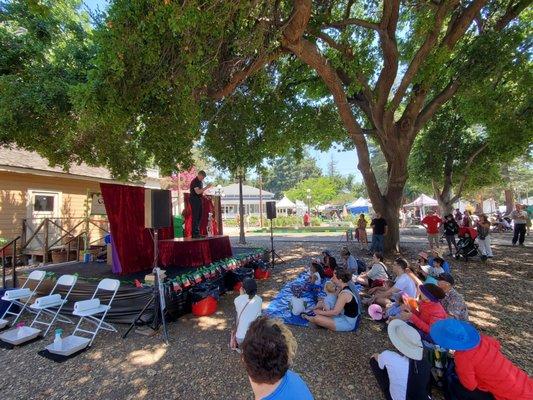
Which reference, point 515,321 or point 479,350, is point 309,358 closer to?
point 479,350

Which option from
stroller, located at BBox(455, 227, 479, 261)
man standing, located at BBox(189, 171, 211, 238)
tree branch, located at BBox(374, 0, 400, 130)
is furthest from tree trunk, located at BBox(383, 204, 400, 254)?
man standing, located at BBox(189, 171, 211, 238)

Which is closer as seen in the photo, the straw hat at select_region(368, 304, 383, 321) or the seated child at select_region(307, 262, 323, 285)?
the straw hat at select_region(368, 304, 383, 321)

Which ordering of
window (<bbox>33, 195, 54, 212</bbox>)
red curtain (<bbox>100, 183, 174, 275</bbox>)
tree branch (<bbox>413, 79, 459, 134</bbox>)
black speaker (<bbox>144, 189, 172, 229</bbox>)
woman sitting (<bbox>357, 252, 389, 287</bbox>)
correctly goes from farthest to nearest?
window (<bbox>33, 195, 54, 212</bbox>), tree branch (<bbox>413, 79, 459, 134</bbox>), woman sitting (<bbox>357, 252, 389, 287</bbox>), red curtain (<bbox>100, 183, 174, 275</bbox>), black speaker (<bbox>144, 189, 172, 229</bbox>)

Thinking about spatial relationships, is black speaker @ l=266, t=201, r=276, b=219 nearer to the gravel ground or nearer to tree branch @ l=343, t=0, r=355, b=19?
the gravel ground

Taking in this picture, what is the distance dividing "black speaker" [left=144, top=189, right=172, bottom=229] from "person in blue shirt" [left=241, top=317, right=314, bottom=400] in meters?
3.89

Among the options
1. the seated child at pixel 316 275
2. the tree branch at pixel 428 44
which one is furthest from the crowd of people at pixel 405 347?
the tree branch at pixel 428 44

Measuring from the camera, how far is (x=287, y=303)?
245 inches

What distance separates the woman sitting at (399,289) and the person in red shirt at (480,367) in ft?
8.03

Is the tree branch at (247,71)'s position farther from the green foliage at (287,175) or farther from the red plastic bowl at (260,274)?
the green foliage at (287,175)

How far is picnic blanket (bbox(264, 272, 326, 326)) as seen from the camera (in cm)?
532

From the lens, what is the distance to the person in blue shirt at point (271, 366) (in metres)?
1.65

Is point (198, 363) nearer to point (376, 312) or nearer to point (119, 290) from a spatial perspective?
point (119, 290)

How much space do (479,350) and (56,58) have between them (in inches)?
361

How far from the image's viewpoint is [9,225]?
10898 mm
